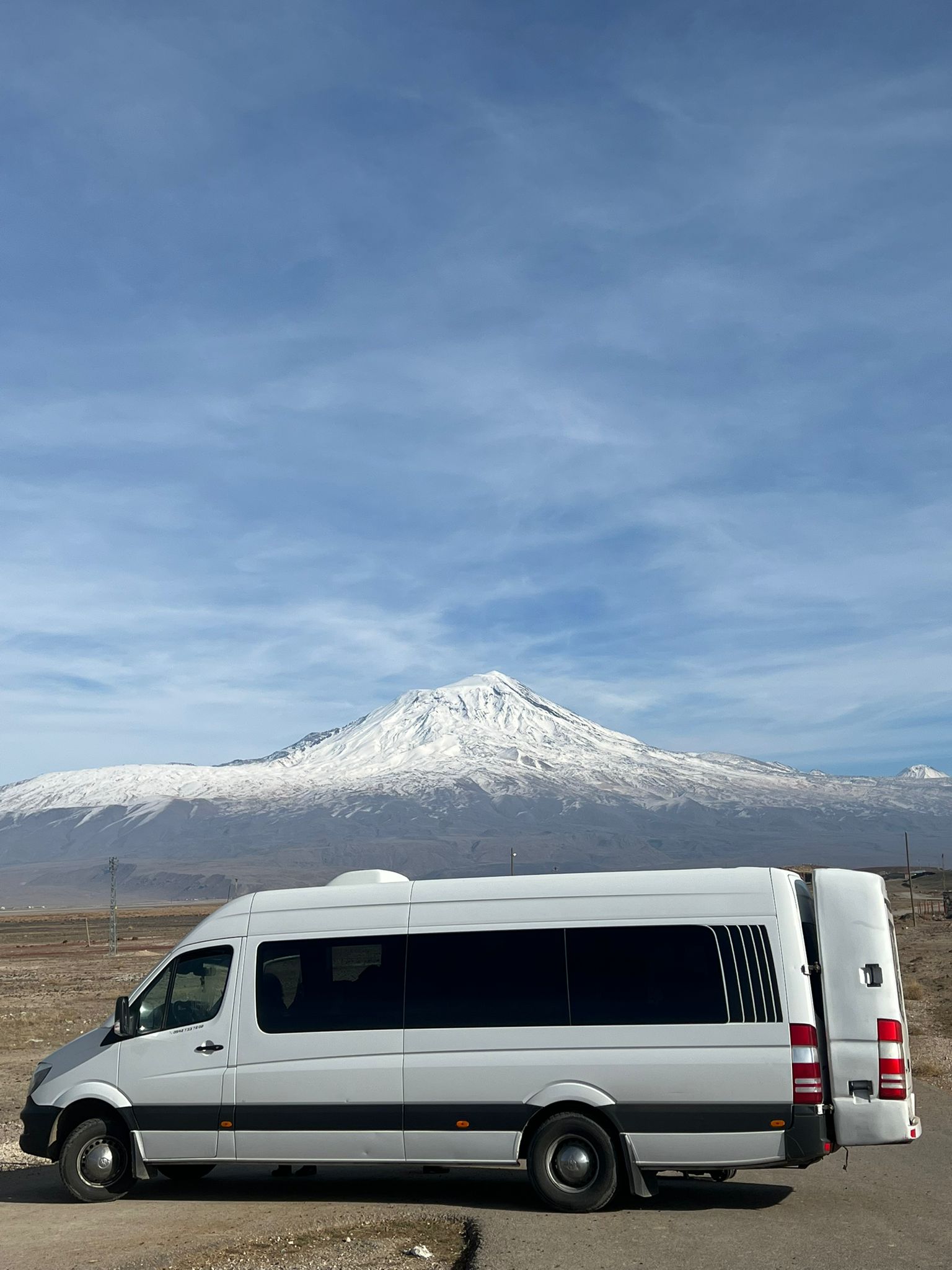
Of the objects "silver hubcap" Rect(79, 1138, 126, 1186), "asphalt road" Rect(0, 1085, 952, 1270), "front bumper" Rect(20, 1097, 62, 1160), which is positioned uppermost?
"front bumper" Rect(20, 1097, 62, 1160)

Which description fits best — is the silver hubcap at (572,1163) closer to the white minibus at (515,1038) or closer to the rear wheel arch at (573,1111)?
the white minibus at (515,1038)

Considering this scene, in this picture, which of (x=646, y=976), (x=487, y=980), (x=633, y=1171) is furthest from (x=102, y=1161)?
(x=646, y=976)

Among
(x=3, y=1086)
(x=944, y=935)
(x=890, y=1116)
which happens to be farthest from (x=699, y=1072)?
(x=944, y=935)

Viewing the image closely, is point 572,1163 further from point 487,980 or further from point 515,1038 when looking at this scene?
point 487,980

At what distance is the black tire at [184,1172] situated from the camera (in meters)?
10.6

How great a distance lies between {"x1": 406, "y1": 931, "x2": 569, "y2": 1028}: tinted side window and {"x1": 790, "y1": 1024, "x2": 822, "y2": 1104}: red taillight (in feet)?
5.84

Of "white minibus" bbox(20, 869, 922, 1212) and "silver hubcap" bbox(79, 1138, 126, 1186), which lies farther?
"silver hubcap" bbox(79, 1138, 126, 1186)

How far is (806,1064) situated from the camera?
9.30 meters

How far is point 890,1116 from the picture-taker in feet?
30.2

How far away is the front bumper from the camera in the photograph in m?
10.5

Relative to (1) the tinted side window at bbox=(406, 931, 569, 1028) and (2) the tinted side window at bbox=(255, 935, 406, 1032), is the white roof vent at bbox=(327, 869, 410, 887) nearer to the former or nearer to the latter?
(2) the tinted side window at bbox=(255, 935, 406, 1032)

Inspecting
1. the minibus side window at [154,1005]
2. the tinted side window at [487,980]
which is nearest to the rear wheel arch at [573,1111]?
the tinted side window at [487,980]

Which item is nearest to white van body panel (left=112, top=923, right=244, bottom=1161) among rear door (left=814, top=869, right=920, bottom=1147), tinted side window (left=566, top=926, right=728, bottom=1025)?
tinted side window (left=566, top=926, right=728, bottom=1025)

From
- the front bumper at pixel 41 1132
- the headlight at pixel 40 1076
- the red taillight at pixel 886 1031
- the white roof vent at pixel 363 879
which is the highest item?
the white roof vent at pixel 363 879
